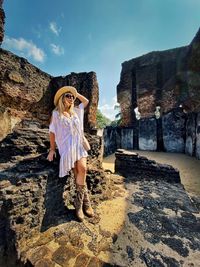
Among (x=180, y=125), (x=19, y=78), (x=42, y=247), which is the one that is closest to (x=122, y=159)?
(x=42, y=247)

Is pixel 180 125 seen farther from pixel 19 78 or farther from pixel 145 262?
pixel 19 78

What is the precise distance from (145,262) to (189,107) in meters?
10.3

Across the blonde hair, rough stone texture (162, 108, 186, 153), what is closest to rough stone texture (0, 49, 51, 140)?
the blonde hair

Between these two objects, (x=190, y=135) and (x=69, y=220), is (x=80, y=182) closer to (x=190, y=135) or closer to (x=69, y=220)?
(x=69, y=220)

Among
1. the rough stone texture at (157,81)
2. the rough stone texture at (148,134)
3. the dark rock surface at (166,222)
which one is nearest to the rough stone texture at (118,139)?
the rough stone texture at (148,134)

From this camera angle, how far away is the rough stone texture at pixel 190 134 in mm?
6109

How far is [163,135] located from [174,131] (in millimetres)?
604

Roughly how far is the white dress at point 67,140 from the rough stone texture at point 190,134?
567 centimetres

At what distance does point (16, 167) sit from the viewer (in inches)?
82.2

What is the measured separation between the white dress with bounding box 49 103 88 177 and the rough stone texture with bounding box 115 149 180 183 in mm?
2539

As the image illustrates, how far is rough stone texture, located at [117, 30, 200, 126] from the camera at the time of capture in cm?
1120

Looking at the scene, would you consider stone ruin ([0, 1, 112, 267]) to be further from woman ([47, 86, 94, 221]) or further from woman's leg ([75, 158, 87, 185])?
woman's leg ([75, 158, 87, 185])

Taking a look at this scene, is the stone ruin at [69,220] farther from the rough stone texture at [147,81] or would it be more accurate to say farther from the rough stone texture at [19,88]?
the rough stone texture at [147,81]

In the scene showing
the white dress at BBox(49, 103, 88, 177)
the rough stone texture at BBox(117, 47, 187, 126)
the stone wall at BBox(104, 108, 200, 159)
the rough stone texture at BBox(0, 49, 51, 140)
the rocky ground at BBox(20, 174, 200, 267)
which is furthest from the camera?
the rough stone texture at BBox(117, 47, 187, 126)
